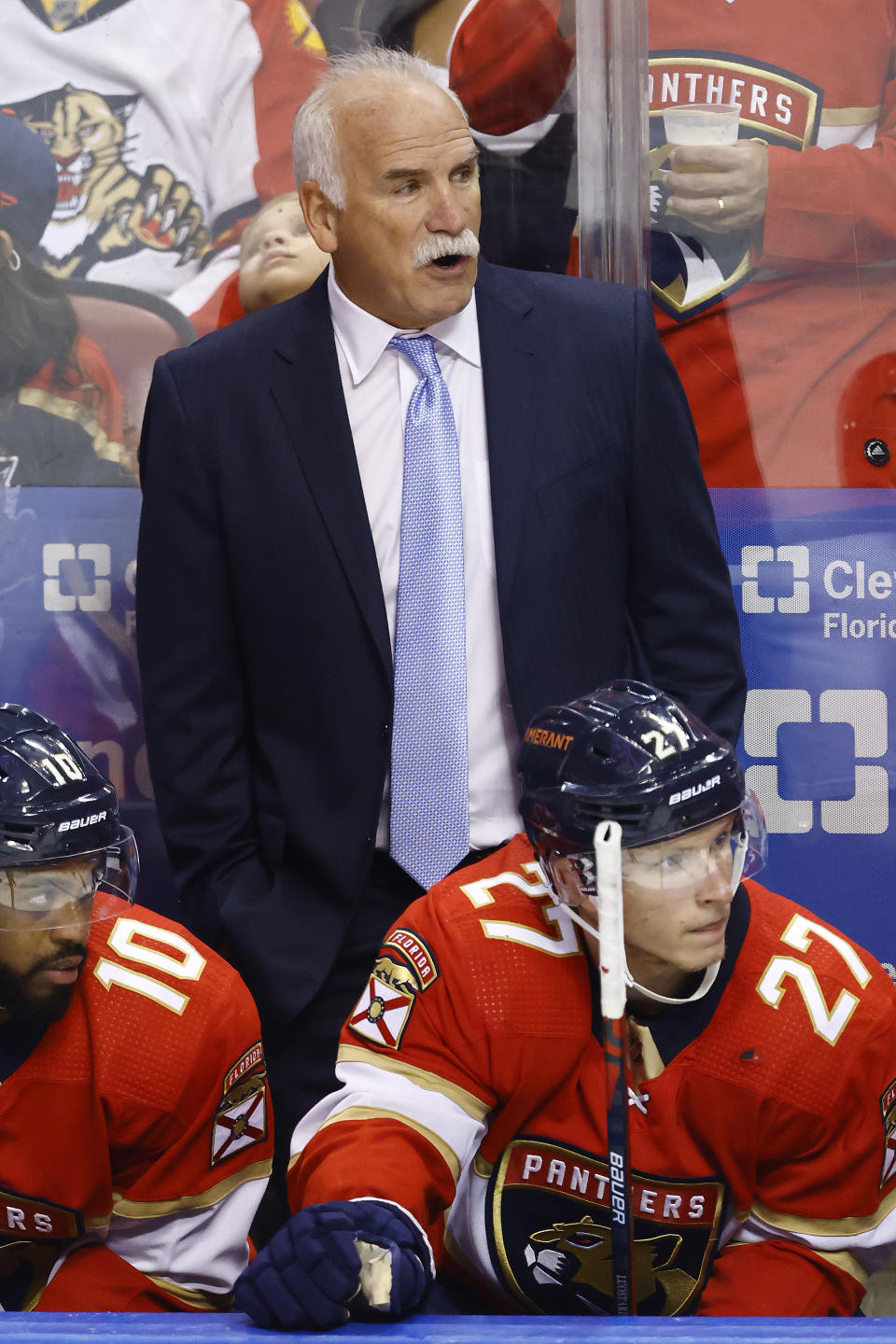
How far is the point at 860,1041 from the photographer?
1.83m

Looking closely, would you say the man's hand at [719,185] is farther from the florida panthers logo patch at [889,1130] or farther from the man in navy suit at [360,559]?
the florida panthers logo patch at [889,1130]

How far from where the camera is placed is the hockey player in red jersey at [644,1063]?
5.87 ft

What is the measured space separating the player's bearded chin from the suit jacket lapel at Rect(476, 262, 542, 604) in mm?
785

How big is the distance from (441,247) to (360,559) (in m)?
0.43

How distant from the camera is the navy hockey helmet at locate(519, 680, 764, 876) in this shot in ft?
5.76

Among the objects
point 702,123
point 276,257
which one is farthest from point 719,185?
point 276,257

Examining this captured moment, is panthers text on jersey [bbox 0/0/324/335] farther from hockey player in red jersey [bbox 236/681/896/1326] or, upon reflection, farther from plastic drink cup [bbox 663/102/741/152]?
hockey player in red jersey [bbox 236/681/896/1326]

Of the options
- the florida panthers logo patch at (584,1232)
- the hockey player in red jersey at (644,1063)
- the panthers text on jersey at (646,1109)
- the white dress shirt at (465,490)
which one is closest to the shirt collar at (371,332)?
the white dress shirt at (465,490)

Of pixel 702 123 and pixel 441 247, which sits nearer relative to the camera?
pixel 441 247

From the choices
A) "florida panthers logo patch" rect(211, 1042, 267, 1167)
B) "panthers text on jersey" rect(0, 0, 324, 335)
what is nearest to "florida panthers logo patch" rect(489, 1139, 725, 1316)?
"florida panthers logo patch" rect(211, 1042, 267, 1167)

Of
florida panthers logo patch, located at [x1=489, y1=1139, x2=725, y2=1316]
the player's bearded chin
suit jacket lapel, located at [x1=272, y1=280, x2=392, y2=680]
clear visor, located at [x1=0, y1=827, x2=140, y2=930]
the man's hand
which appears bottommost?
florida panthers logo patch, located at [x1=489, y1=1139, x2=725, y2=1316]

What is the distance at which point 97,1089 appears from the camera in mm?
1907

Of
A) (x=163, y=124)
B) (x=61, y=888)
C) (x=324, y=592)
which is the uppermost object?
(x=163, y=124)

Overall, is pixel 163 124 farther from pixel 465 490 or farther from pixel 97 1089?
pixel 97 1089
